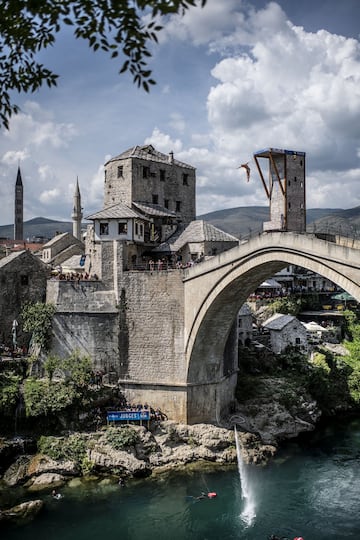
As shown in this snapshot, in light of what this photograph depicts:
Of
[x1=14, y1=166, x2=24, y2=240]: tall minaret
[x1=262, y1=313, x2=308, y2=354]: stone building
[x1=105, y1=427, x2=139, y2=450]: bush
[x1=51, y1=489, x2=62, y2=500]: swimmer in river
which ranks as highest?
[x1=14, y1=166, x2=24, y2=240]: tall minaret

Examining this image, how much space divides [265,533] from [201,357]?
439 inches

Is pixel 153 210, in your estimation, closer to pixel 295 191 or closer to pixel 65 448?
pixel 295 191

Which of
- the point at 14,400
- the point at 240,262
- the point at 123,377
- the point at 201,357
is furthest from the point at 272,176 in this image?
the point at 14,400

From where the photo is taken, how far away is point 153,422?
29.5m

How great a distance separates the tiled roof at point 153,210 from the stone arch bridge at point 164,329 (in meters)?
7.54

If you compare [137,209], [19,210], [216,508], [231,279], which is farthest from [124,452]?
[19,210]

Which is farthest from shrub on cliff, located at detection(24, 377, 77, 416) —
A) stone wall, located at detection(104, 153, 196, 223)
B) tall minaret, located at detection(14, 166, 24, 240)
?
tall minaret, located at detection(14, 166, 24, 240)

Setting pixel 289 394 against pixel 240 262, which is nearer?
pixel 240 262

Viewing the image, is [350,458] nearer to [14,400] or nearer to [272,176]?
[272,176]

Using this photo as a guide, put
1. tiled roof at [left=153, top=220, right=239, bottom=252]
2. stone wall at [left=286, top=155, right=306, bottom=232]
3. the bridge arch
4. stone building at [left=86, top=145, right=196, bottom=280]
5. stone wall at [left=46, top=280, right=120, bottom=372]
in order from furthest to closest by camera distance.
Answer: tiled roof at [left=153, top=220, right=239, bottom=252] < stone building at [left=86, top=145, right=196, bottom=280] < stone wall at [left=46, top=280, right=120, bottom=372] < stone wall at [left=286, top=155, right=306, bottom=232] < the bridge arch

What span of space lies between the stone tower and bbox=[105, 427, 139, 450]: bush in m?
12.9

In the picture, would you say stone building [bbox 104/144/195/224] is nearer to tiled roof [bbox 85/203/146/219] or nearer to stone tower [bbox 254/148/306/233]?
tiled roof [bbox 85/203/146/219]

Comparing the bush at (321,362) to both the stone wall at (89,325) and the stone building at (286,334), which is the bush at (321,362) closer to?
the stone building at (286,334)

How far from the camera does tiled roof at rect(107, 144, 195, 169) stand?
38344mm
